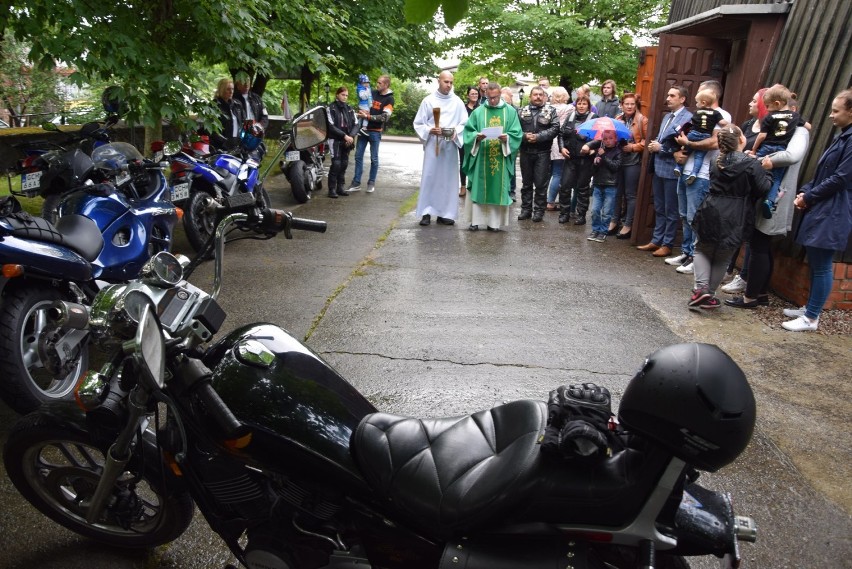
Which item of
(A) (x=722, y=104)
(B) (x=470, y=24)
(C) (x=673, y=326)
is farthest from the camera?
(B) (x=470, y=24)

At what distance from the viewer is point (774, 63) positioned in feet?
22.9

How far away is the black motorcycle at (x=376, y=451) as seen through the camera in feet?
5.33

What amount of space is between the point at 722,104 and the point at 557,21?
1013cm

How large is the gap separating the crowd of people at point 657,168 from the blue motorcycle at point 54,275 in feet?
9.05

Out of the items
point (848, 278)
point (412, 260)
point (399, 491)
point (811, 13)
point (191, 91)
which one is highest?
point (811, 13)

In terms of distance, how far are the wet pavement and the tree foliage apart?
1100 centimetres

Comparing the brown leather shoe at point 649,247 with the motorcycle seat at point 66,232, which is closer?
the motorcycle seat at point 66,232

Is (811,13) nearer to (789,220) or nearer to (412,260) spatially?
(789,220)

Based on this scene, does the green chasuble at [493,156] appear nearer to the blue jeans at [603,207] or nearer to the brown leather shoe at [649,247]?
the blue jeans at [603,207]

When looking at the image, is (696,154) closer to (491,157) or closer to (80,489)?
(491,157)

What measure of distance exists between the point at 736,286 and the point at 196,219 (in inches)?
214

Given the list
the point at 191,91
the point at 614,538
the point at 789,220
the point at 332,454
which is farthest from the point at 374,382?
the point at 789,220

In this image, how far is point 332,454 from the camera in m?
1.89

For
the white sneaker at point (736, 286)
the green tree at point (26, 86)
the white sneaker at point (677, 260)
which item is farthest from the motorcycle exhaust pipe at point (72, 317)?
the green tree at point (26, 86)
